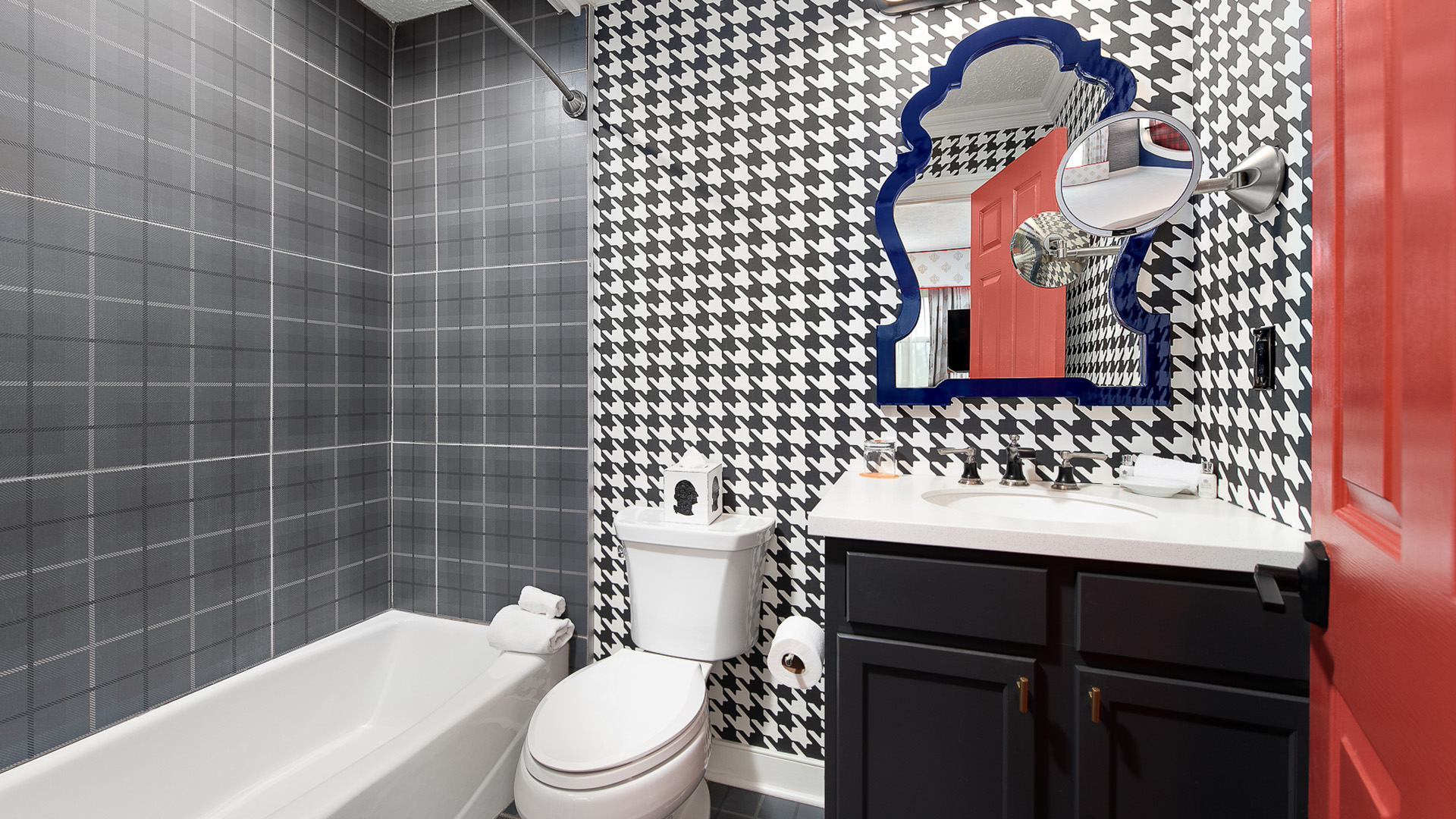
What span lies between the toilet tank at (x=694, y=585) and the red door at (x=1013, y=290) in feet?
2.62

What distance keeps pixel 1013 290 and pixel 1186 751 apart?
105 cm

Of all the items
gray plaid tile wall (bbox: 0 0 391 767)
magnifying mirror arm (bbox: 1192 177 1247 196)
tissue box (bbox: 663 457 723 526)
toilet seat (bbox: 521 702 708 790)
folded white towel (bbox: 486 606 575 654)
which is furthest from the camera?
folded white towel (bbox: 486 606 575 654)

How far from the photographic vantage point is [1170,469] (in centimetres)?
130

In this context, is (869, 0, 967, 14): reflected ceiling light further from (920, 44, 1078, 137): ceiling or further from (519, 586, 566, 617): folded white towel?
(519, 586, 566, 617): folded white towel

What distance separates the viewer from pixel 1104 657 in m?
0.99

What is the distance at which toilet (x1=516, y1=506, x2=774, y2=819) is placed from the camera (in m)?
1.16

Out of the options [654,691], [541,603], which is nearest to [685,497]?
[654,691]

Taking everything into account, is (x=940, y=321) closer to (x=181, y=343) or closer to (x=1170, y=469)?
(x=1170, y=469)

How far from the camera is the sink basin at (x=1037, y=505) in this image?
50.5 inches

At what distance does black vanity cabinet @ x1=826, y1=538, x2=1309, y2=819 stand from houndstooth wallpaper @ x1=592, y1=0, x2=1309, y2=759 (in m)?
0.59

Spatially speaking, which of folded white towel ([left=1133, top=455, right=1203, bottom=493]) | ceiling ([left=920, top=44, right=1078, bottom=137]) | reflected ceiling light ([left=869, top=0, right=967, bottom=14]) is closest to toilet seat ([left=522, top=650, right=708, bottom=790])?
folded white towel ([left=1133, top=455, right=1203, bottom=493])

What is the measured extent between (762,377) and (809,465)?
0.30m

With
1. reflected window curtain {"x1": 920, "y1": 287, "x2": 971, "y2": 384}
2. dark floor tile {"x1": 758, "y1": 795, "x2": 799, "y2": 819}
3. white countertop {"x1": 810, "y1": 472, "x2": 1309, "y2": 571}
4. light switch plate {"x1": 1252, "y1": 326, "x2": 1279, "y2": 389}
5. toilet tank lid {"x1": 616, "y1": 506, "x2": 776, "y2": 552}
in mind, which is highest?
reflected window curtain {"x1": 920, "y1": 287, "x2": 971, "y2": 384}

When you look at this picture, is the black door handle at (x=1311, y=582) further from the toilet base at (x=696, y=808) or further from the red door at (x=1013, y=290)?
the toilet base at (x=696, y=808)
